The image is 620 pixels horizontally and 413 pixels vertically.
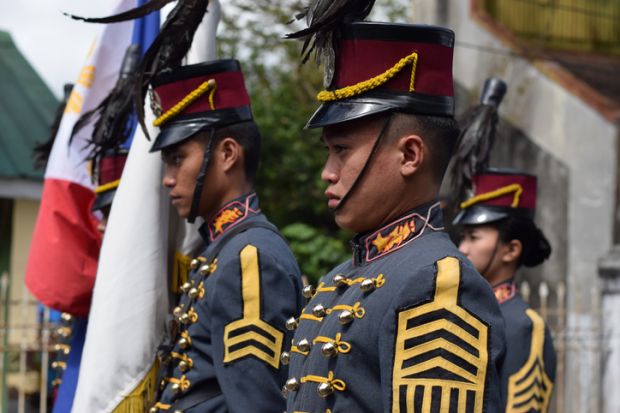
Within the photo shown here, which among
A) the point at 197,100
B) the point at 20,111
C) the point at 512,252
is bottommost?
the point at 20,111

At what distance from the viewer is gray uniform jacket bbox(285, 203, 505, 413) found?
8.40ft

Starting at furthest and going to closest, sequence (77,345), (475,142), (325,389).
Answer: (475,142)
(77,345)
(325,389)

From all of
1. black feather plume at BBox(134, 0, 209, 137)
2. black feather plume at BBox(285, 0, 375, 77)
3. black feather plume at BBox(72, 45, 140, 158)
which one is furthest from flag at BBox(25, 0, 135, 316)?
black feather plume at BBox(285, 0, 375, 77)

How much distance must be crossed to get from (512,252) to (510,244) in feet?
0.13

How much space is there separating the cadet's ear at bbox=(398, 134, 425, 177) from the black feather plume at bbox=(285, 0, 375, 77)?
306 millimetres

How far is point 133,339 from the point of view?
4293 mm

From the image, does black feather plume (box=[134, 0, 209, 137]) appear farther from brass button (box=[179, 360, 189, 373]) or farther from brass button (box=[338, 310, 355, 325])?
brass button (box=[338, 310, 355, 325])

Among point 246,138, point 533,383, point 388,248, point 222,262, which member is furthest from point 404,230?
point 533,383

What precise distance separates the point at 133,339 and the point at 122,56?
194cm

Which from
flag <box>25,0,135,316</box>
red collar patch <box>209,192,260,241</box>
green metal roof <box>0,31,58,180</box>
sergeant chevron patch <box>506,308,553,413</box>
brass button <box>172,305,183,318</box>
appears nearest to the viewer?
brass button <box>172,305,183,318</box>

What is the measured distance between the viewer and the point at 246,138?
4.30m

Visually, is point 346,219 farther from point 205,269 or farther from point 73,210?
point 73,210

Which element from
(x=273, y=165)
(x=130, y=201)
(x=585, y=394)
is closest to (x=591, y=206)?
(x=585, y=394)

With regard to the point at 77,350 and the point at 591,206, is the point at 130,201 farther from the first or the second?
the point at 591,206
